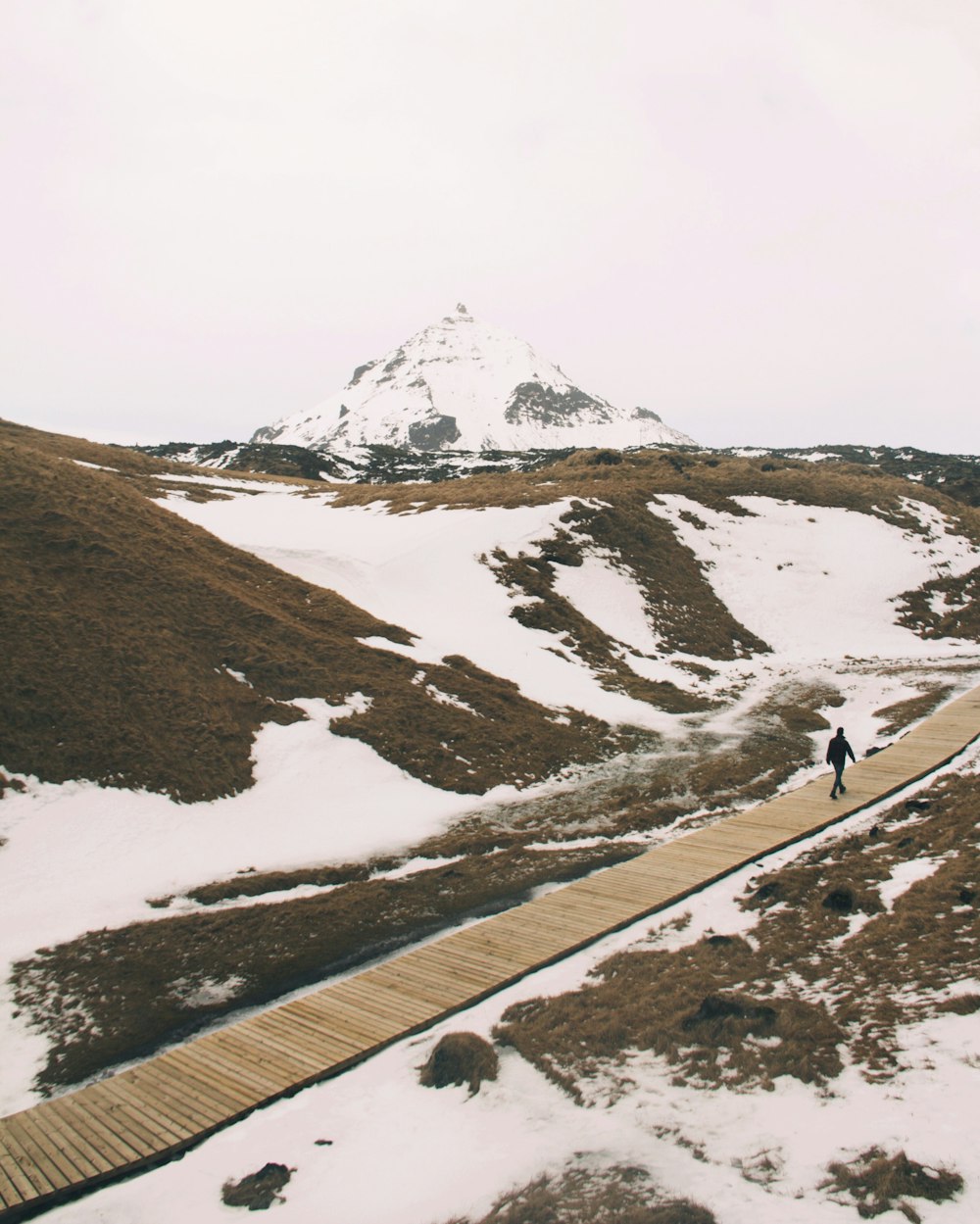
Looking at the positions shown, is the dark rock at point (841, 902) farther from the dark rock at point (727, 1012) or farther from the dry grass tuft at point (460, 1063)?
the dry grass tuft at point (460, 1063)

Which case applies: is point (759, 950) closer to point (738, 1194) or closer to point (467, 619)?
point (738, 1194)

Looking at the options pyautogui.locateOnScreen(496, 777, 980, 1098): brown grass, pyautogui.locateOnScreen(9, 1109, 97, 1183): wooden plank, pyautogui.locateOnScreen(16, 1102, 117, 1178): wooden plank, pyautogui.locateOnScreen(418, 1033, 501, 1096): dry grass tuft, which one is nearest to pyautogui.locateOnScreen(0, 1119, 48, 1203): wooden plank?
pyautogui.locateOnScreen(9, 1109, 97, 1183): wooden plank

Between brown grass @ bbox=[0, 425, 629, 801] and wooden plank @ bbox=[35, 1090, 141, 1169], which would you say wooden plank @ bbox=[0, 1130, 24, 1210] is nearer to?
wooden plank @ bbox=[35, 1090, 141, 1169]

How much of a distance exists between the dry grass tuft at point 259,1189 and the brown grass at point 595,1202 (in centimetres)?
231

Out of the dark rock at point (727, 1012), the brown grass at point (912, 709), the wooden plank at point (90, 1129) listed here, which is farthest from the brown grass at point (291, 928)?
the brown grass at point (912, 709)

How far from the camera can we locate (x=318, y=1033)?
12586 mm

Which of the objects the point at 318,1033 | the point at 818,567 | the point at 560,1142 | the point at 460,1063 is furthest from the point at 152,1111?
the point at 818,567

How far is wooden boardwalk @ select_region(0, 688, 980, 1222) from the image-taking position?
10016 mm

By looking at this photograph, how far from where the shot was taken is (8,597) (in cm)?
2470

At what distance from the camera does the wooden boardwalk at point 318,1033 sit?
10.0m

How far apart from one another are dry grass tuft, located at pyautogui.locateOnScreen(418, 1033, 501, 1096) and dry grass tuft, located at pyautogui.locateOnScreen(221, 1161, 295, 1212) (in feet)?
7.48

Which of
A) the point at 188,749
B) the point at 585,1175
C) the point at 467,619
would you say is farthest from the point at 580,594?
the point at 585,1175

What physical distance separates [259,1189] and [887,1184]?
271 inches

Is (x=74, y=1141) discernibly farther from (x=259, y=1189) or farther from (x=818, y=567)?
(x=818, y=567)
